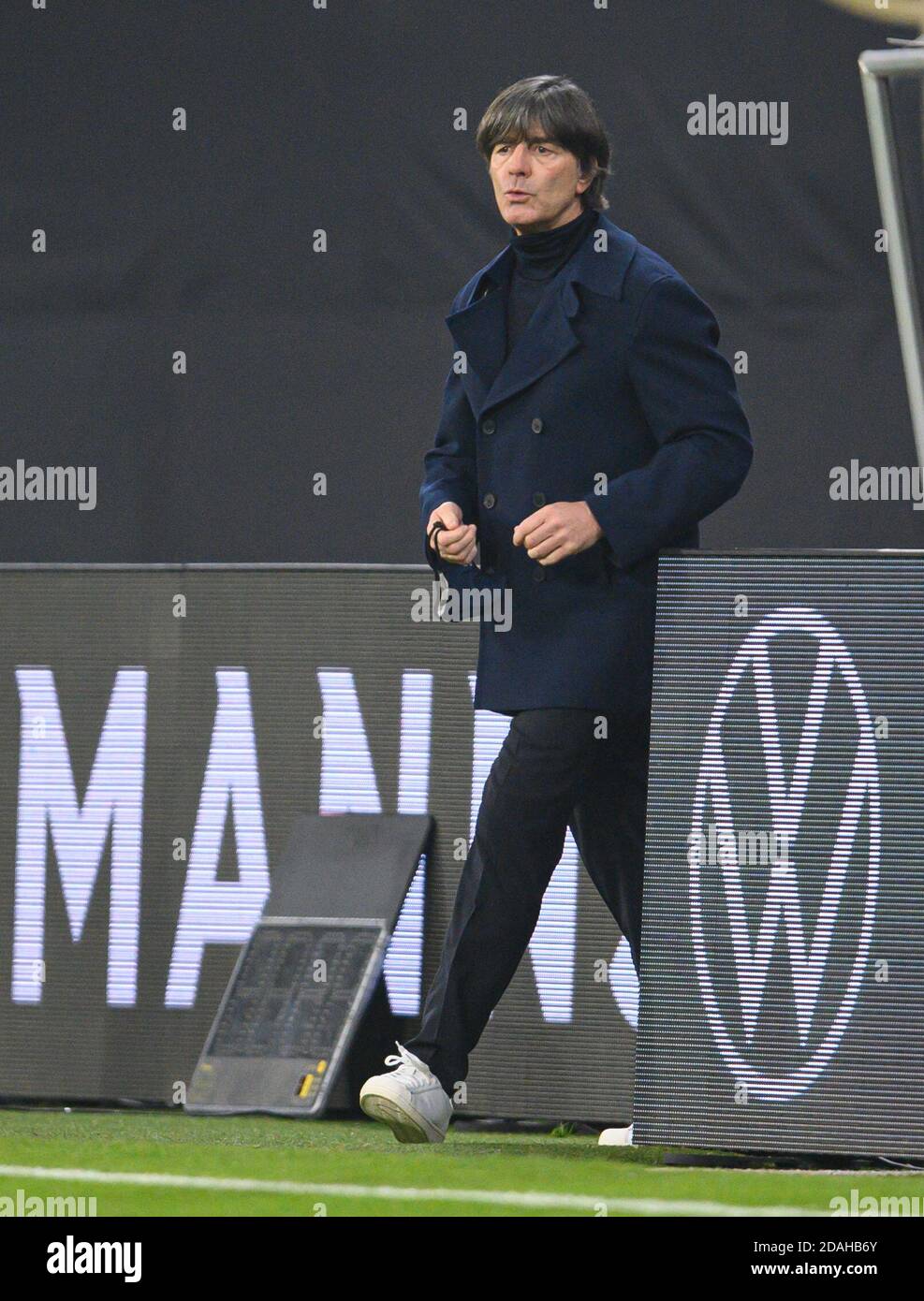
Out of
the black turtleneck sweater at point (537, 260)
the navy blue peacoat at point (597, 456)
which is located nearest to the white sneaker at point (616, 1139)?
the navy blue peacoat at point (597, 456)

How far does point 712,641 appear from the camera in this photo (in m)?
4.11

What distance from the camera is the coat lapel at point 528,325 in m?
4.29

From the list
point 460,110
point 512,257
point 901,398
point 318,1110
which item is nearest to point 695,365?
point 512,257

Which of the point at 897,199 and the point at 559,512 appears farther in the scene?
the point at 897,199

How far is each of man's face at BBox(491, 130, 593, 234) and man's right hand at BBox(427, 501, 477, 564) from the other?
1.76ft

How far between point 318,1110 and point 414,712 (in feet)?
2.81

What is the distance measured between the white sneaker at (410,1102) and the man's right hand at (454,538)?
0.85 metres

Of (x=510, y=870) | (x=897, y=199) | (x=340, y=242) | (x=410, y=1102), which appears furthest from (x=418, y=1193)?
(x=340, y=242)

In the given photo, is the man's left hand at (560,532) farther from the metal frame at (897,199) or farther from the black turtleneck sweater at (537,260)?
the metal frame at (897,199)

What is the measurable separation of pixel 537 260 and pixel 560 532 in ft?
1.91

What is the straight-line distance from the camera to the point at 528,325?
436cm

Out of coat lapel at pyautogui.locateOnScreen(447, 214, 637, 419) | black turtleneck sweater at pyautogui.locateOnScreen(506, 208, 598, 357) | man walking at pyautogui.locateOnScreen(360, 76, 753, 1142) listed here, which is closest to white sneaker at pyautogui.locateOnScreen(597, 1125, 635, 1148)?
man walking at pyautogui.locateOnScreen(360, 76, 753, 1142)

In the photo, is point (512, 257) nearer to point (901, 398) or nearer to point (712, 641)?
point (712, 641)

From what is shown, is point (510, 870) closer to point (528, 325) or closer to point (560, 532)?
point (560, 532)
